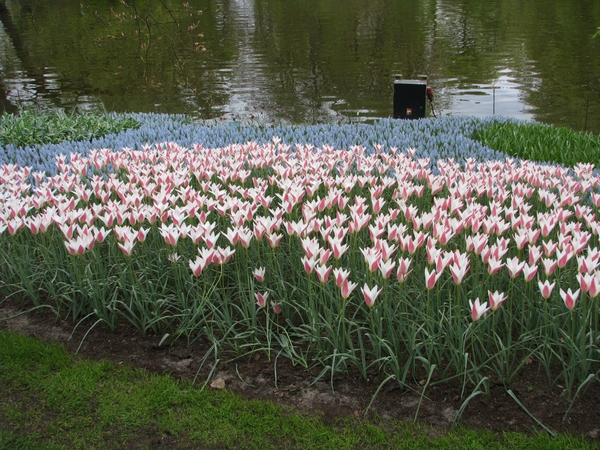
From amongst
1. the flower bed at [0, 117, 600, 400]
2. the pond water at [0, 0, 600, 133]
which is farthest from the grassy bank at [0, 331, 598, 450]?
the pond water at [0, 0, 600, 133]

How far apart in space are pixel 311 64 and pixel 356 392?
18024 mm

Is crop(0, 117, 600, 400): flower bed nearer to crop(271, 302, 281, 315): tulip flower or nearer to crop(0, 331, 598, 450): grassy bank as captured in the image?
crop(271, 302, 281, 315): tulip flower

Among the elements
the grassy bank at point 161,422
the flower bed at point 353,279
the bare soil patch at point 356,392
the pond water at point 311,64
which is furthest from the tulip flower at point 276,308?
the pond water at point 311,64

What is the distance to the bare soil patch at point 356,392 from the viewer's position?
286cm

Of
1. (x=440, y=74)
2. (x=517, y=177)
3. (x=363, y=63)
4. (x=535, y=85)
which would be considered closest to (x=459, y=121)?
(x=517, y=177)

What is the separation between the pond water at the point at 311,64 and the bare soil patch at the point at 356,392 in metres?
4.45

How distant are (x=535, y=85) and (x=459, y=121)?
8.40m

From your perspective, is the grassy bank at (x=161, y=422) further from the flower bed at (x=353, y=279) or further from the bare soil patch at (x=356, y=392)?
the flower bed at (x=353, y=279)

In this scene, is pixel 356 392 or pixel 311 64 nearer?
pixel 356 392

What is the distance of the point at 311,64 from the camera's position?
65.3 ft

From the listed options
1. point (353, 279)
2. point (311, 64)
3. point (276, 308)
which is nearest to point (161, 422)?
point (276, 308)

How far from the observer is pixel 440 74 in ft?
58.3

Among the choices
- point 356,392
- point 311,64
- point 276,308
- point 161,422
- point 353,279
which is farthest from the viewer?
point 311,64

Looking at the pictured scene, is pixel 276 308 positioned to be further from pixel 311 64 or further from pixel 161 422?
pixel 311 64
